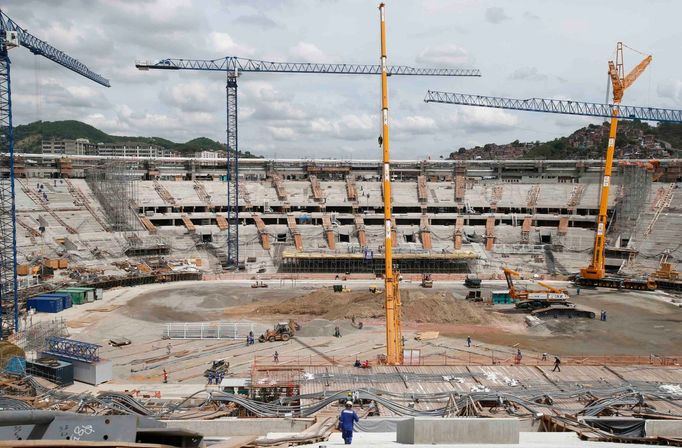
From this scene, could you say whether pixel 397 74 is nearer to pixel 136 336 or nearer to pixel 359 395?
pixel 136 336

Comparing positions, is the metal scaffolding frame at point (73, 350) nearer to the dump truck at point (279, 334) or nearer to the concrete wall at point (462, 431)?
the dump truck at point (279, 334)

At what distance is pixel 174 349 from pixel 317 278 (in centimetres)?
2400

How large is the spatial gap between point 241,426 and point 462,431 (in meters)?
4.88

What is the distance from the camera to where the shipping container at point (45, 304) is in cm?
3891

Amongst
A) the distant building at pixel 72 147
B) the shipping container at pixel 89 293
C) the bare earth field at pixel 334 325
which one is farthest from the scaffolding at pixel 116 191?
the distant building at pixel 72 147

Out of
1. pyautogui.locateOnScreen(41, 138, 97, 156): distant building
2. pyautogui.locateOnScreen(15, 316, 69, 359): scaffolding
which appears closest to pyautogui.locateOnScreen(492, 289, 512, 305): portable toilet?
pyautogui.locateOnScreen(15, 316, 69, 359): scaffolding

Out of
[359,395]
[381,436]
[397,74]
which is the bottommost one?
[359,395]

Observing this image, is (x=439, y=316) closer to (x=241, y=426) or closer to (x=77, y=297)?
(x=241, y=426)

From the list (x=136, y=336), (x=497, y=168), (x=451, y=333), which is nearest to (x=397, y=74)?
(x=497, y=168)

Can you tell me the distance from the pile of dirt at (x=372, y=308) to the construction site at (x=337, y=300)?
0.60ft

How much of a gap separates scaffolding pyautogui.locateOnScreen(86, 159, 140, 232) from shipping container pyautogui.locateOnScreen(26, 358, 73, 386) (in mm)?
37548

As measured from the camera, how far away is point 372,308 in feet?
127

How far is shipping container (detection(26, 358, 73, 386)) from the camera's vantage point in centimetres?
2439

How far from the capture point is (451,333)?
113 ft
